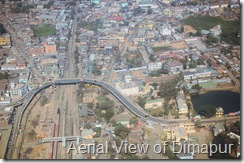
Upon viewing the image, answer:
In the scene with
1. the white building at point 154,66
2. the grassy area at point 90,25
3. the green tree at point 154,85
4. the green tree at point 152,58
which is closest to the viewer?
the green tree at point 154,85

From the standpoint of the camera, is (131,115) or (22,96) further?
(22,96)

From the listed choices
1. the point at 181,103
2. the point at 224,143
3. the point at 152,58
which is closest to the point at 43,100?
the point at 181,103

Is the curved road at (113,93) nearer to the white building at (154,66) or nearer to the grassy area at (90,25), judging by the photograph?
the white building at (154,66)

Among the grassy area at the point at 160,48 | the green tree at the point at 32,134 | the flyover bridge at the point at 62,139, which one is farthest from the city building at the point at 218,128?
the grassy area at the point at 160,48

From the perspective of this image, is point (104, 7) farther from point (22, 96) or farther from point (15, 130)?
point (15, 130)

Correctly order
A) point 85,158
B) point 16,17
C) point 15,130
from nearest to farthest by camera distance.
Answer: point 85,158 < point 15,130 < point 16,17

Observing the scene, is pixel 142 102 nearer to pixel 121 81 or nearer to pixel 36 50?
pixel 121 81

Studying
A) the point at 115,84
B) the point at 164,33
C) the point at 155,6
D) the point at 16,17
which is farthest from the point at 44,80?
the point at 155,6
